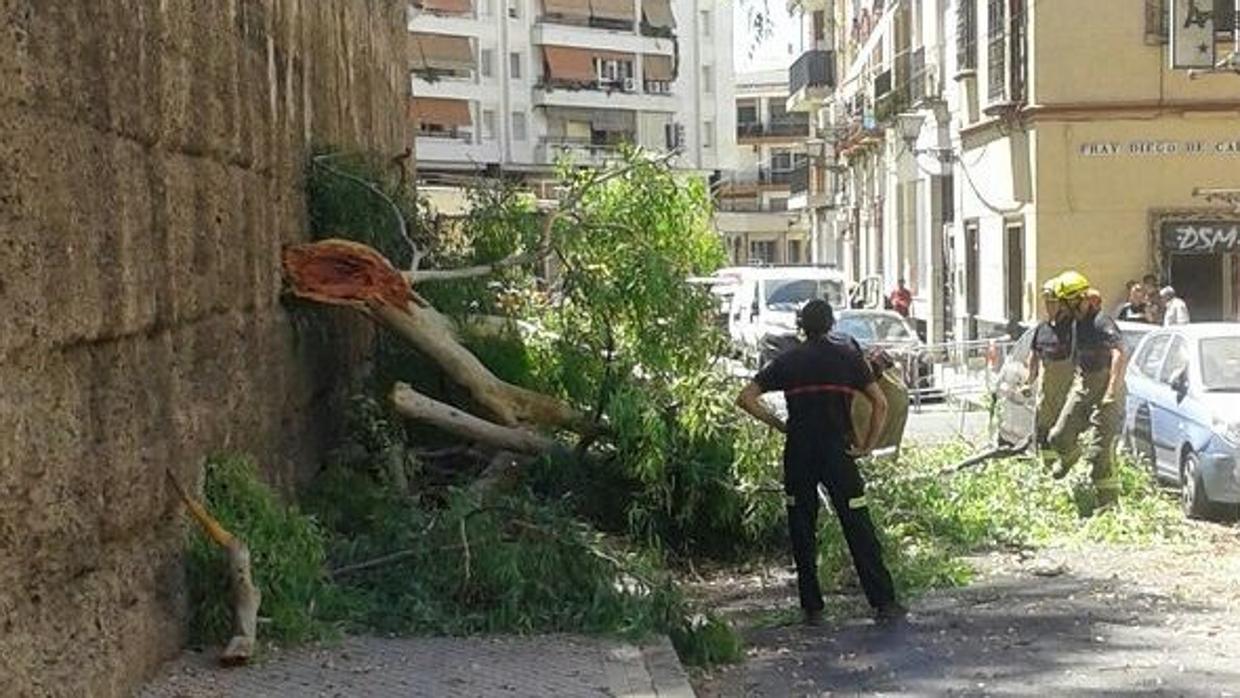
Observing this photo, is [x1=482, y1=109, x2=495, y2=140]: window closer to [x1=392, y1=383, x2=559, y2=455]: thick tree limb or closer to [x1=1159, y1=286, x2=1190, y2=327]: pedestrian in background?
[x1=1159, y1=286, x2=1190, y2=327]: pedestrian in background

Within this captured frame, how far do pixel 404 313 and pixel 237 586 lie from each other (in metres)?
3.73

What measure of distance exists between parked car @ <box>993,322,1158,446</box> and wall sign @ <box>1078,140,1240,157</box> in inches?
426

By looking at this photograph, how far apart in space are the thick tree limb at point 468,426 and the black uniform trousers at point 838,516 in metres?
2.03

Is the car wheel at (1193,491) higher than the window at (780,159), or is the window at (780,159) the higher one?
the window at (780,159)

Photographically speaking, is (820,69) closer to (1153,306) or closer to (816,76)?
(816,76)

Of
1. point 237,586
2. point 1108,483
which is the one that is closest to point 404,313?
point 237,586

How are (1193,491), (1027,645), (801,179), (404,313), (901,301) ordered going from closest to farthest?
(1027,645), (404,313), (1193,491), (901,301), (801,179)

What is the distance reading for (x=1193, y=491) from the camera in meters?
13.5

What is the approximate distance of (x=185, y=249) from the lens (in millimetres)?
7559

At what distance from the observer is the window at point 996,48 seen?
29484mm

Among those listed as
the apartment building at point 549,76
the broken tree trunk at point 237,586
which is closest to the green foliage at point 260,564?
the broken tree trunk at point 237,586

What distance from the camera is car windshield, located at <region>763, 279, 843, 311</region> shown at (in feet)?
106

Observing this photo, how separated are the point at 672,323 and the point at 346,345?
6.80ft

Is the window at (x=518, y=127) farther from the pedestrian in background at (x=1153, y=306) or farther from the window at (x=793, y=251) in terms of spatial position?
the pedestrian in background at (x=1153, y=306)
